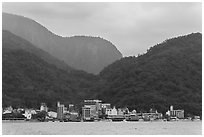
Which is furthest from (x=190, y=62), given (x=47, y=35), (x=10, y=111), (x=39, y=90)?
(x=47, y=35)

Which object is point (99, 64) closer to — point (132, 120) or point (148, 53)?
point (148, 53)

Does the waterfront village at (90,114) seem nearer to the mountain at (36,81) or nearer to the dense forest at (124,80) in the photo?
the dense forest at (124,80)

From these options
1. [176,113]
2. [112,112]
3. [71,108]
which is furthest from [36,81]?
[176,113]

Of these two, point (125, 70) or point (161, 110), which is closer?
point (161, 110)

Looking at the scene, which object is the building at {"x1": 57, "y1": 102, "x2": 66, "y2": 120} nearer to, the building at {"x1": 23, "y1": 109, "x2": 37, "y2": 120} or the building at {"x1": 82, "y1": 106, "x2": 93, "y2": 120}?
→ the building at {"x1": 82, "y1": 106, "x2": 93, "y2": 120}

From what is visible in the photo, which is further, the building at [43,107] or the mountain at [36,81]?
the mountain at [36,81]

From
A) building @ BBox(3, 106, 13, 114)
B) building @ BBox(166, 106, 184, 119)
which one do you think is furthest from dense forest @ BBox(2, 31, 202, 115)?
building @ BBox(3, 106, 13, 114)

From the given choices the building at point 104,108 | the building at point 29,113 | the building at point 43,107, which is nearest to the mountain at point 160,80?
the building at point 104,108
